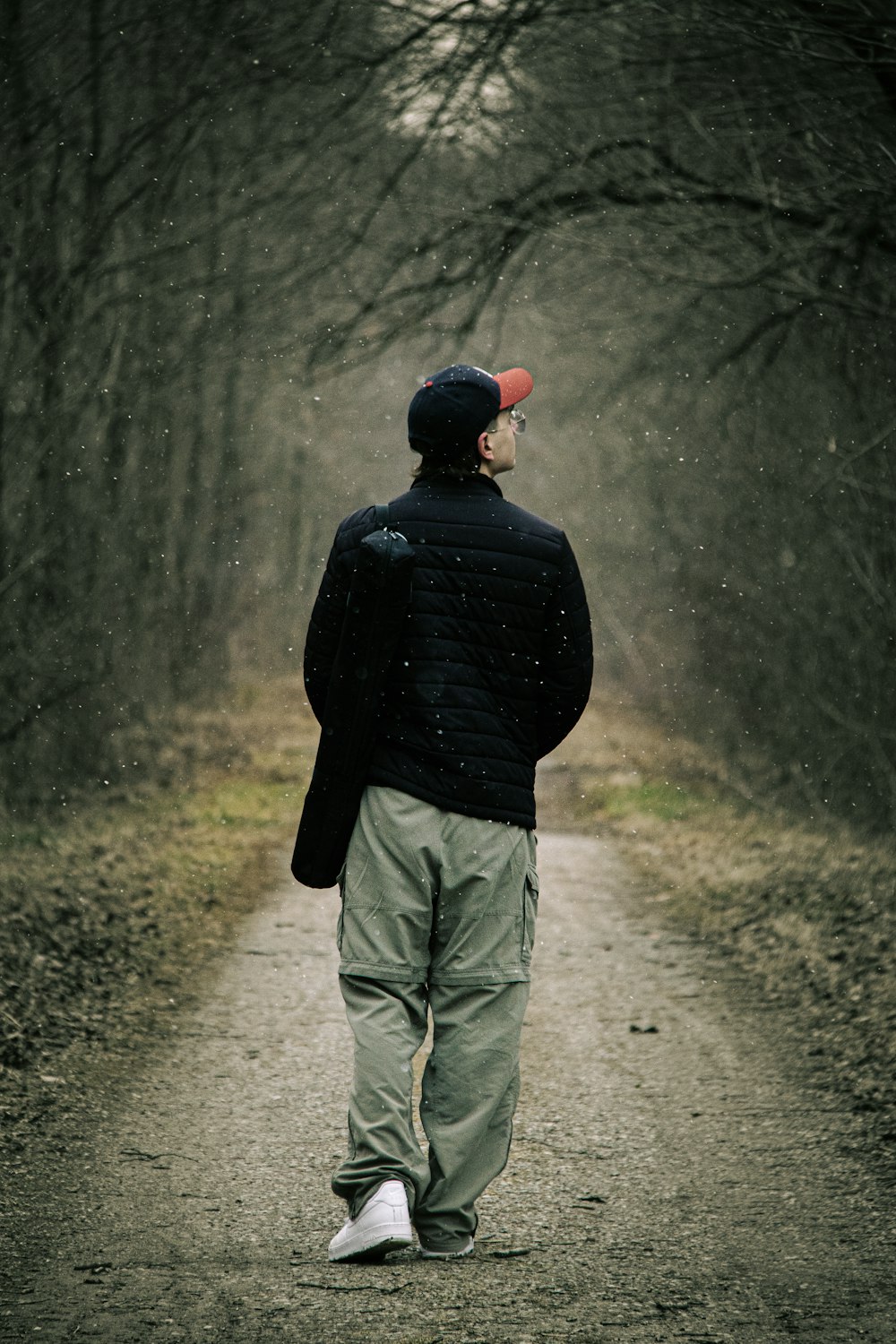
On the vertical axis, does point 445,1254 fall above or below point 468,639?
below

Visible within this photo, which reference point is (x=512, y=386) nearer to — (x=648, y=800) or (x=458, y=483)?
(x=458, y=483)

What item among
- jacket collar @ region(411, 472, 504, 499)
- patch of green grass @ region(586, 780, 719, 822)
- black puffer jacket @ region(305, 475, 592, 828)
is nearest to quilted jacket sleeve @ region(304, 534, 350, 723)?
black puffer jacket @ region(305, 475, 592, 828)

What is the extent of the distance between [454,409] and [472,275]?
13.1 feet

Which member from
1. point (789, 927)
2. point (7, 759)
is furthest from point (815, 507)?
point (7, 759)

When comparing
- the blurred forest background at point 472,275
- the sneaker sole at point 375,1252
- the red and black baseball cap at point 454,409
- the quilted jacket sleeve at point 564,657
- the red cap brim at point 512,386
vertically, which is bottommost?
the sneaker sole at point 375,1252

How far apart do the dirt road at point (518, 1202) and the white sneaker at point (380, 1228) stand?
0.17 ft

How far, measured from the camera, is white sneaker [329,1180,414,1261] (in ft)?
11.0

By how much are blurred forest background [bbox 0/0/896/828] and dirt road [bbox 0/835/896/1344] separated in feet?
9.98

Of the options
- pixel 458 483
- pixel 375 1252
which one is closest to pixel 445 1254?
pixel 375 1252

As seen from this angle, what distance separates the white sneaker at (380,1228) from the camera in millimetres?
3344

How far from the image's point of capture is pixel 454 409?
11.8 ft

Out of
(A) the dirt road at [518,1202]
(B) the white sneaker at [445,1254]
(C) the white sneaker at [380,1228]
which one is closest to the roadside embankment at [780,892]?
(A) the dirt road at [518,1202]

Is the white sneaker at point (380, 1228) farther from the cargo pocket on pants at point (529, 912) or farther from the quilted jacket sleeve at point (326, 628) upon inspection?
the quilted jacket sleeve at point (326, 628)

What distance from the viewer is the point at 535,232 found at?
7250 millimetres
